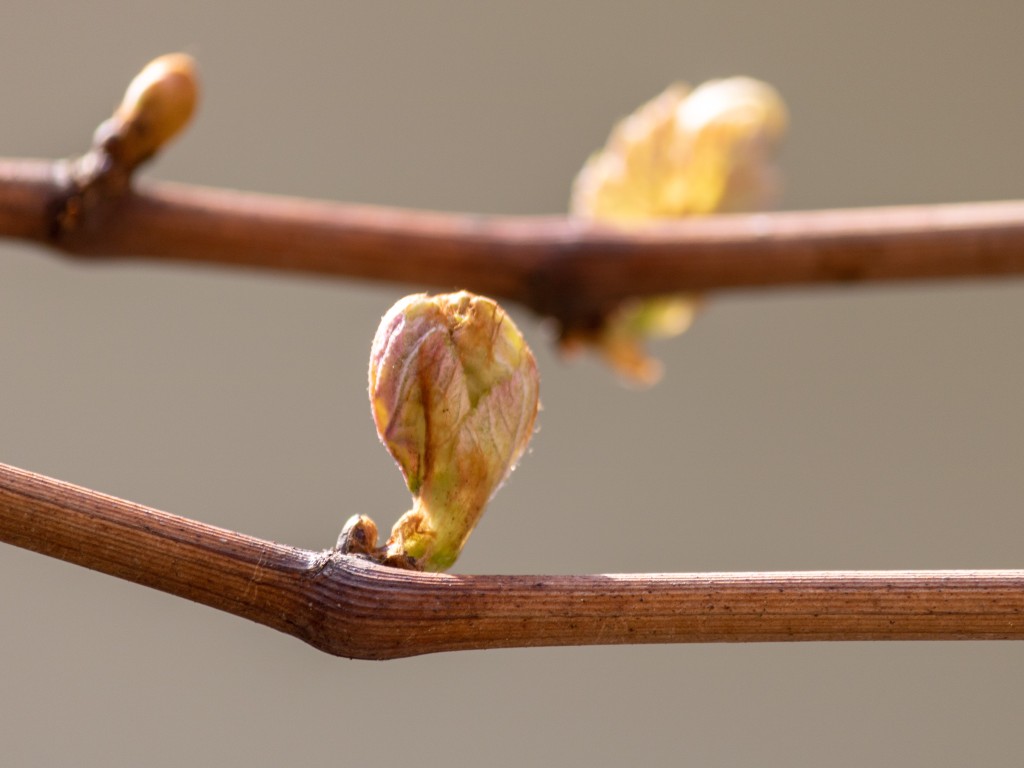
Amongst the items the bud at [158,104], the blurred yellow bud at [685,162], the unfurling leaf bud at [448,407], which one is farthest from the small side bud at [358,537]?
the blurred yellow bud at [685,162]

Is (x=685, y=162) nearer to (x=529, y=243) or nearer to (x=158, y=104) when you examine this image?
(x=529, y=243)

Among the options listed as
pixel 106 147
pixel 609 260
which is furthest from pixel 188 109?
pixel 609 260

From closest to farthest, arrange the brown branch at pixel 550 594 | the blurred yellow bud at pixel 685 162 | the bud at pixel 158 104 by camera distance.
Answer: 1. the brown branch at pixel 550 594
2. the bud at pixel 158 104
3. the blurred yellow bud at pixel 685 162

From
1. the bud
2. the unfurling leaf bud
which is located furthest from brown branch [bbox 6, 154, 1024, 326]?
the unfurling leaf bud

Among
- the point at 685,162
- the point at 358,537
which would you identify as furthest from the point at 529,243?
the point at 358,537

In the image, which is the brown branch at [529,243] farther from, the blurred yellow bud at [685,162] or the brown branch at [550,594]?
the brown branch at [550,594]

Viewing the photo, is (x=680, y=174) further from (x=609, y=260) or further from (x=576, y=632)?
(x=576, y=632)
